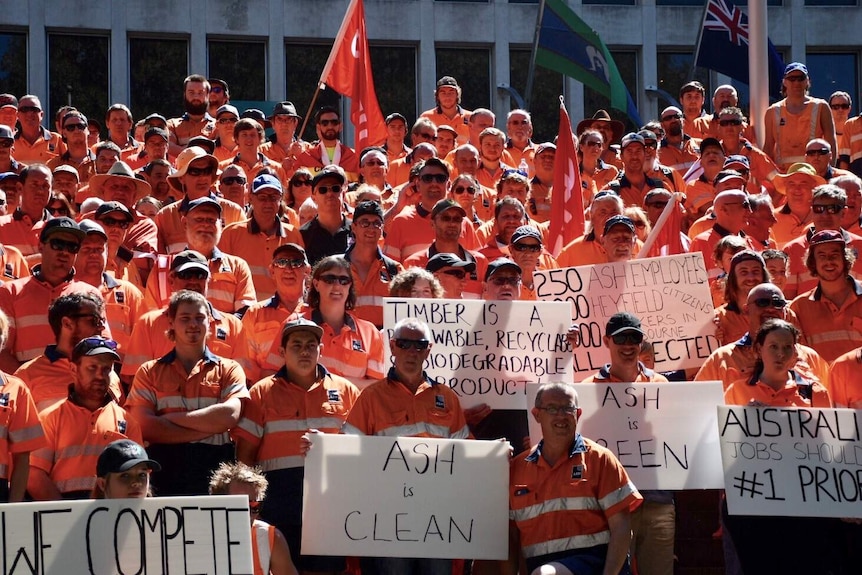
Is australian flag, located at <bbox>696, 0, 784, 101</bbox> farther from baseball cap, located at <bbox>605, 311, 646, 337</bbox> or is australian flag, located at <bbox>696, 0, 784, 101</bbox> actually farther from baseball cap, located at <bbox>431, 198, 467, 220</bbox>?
baseball cap, located at <bbox>605, 311, 646, 337</bbox>

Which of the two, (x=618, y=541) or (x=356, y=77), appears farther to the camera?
(x=356, y=77)

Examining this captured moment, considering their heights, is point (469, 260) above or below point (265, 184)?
below

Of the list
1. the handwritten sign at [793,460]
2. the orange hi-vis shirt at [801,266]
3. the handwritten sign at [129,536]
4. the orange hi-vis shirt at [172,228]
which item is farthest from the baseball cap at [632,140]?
the handwritten sign at [129,536]

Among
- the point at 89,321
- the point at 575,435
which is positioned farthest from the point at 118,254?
the point at 575,435

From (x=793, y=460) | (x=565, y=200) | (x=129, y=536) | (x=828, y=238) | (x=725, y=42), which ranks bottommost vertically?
(x=129, y=536)

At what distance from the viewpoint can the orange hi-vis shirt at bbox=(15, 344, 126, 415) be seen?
347 inches

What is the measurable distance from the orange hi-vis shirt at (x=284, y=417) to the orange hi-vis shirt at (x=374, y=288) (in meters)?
1.90

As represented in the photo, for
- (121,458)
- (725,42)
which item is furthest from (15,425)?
(725,42)

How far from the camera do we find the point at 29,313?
32.1 feet

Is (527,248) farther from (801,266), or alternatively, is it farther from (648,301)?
(801,266)

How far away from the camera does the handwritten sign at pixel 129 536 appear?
763cm

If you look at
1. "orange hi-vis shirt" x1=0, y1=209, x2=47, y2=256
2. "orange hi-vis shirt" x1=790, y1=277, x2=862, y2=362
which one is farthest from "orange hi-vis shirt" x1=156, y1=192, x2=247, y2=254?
"orange hi-vis shirt" x1=790, y1=277, x2=862, y2=362

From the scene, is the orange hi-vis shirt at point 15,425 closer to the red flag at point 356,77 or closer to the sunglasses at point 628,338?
the sunglasses at point 628,338

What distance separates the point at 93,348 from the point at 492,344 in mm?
2745
